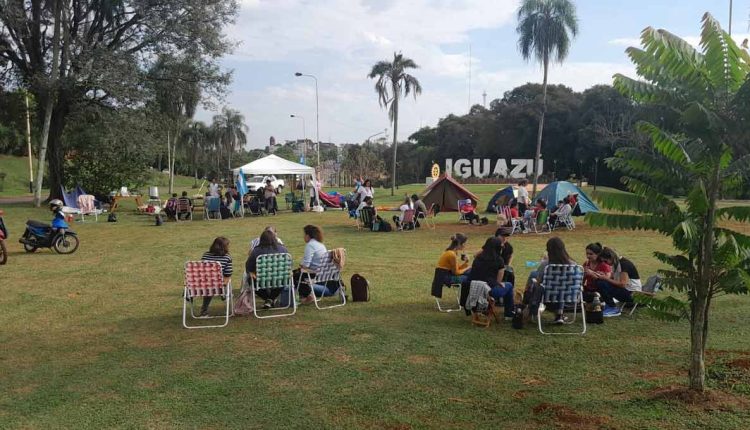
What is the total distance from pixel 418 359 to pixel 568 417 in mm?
1734

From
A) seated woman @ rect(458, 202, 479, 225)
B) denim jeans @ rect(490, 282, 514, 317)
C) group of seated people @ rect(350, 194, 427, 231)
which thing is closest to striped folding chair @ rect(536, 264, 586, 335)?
denim jeans @ rect(490, 282, 514, 317)

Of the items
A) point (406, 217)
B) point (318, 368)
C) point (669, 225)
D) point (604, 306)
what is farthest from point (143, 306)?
point (406, 217)

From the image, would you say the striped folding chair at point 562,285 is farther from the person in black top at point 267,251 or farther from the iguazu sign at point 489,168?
the iguazu sign at point 489,168

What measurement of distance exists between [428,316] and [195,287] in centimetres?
294

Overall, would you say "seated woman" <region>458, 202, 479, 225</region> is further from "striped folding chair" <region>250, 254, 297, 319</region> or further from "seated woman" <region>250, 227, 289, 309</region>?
"striped folding chair" <region>250, 254, 297, 319</region>

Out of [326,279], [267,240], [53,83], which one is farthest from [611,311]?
[53,83]

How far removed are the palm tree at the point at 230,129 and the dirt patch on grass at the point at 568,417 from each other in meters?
62.0

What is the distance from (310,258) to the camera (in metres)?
7.97

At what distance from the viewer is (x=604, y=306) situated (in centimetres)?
726

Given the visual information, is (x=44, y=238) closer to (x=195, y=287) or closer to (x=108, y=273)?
(x=108, y=273)

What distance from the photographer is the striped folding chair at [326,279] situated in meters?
7.92

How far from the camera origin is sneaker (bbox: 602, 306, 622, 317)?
726 cm

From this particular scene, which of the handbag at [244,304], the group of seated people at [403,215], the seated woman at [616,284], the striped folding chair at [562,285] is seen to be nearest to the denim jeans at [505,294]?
the striped folding chair at [562,285]

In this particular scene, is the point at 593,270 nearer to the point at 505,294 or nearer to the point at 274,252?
the point at 505,294
